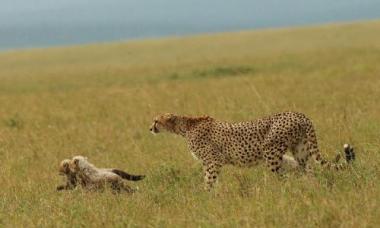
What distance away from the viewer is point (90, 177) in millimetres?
8102

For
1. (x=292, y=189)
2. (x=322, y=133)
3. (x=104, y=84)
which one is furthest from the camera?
(x=104, y=84)

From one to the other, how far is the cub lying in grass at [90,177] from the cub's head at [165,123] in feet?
3.01

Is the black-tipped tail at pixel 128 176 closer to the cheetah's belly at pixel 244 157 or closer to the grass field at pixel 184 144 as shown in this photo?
the grass field at pixel 184 144

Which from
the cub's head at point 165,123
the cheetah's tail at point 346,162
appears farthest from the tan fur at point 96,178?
the cheetah's tail at point 346,162

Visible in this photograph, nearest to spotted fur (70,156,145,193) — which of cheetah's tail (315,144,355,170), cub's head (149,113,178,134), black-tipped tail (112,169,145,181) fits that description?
black-tipped tail (112,169,145,181)

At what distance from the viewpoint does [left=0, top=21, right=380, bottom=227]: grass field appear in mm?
6207

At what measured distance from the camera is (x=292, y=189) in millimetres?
6672

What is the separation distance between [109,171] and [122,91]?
1207cm

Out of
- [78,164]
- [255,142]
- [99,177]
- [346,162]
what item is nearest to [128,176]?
[99,177]

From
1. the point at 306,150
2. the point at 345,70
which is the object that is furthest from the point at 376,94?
the point at 306,150

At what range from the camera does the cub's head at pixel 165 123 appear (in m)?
8.83

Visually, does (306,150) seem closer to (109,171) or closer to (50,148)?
(109,171)

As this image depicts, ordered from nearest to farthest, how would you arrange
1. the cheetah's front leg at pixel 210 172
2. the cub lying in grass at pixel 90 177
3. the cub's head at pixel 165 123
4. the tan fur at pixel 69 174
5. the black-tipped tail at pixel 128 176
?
the cheetah's front leg at pixel 210 172 → the cub lying in grass at pixel 90 177 → the black-tipped tail at pixel 128 176 → the tan fur at pixel 69 174 → the cub's head at pixel 165 123

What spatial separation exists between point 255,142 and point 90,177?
1.73m
